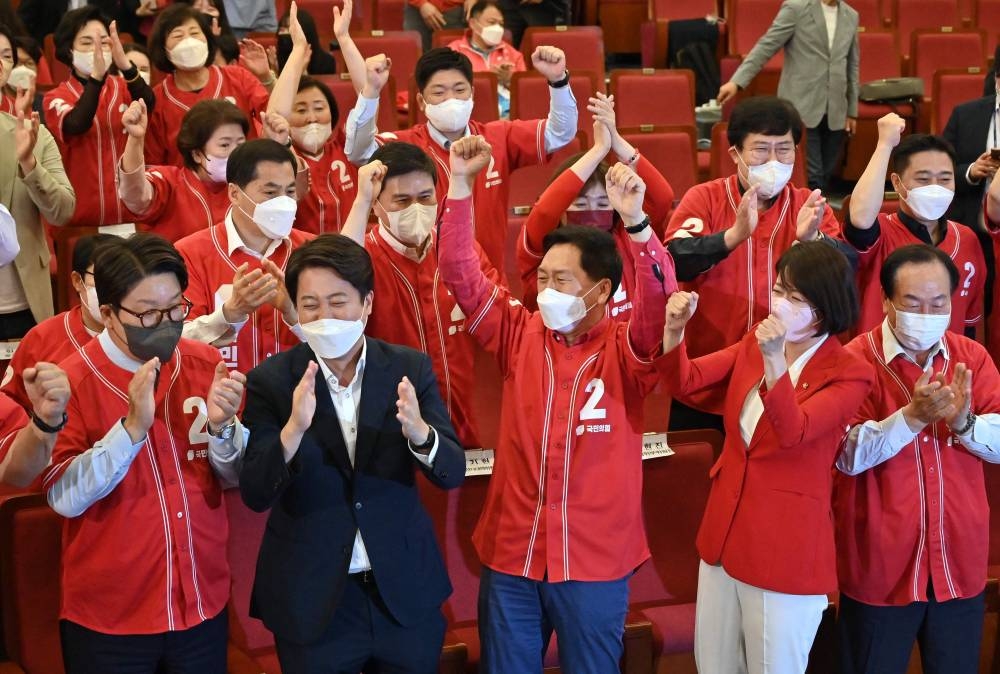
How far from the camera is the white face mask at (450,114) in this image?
152 inches

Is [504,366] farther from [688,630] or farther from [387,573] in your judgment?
[688,630]

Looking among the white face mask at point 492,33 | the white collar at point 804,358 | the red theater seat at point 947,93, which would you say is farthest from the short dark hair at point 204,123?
the red theater seat at point 947,93

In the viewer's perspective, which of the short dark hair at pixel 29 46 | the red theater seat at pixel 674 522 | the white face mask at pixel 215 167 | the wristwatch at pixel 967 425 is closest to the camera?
the wristwatch at pixel 967 425

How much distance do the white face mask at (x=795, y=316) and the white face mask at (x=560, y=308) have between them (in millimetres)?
409

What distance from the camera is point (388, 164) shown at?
3.18m

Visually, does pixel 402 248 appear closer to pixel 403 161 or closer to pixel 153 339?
pixel 403 161

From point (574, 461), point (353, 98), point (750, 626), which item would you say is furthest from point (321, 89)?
point (750, 626)

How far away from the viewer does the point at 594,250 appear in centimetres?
280

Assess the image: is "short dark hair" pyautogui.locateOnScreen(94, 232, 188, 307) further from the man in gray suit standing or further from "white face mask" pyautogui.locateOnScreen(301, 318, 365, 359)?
the man in gray suit standing

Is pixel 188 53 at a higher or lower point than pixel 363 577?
higher

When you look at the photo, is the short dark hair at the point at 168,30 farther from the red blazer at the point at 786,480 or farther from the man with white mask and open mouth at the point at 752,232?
the red blazer at the point at 786,480

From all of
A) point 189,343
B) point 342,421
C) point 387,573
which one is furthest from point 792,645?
point 189,343

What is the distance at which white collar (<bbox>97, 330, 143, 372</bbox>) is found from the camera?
8.32 ft

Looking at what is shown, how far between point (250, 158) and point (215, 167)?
0.51m
